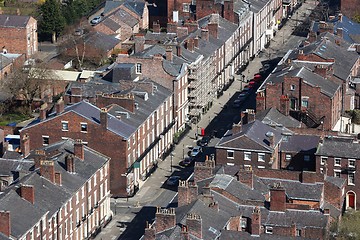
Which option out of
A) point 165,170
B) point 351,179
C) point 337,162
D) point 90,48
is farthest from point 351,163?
point 90,48

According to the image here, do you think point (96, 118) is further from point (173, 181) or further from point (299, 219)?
point (299, 219)

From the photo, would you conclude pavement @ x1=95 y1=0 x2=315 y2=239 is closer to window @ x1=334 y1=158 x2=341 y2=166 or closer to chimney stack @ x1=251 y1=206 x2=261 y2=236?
window @ x1=334 y1=158 x2=341 y2=166

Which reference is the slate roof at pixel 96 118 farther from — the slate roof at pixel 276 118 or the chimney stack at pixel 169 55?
the chimney stack at pixel 169 55

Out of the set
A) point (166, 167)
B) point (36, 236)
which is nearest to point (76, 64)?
point (166, 167)

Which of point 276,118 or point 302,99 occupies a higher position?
point 302,99

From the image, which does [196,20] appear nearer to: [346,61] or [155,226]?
[346,61]

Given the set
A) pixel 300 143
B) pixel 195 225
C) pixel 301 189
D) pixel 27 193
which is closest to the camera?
pixel 195 225

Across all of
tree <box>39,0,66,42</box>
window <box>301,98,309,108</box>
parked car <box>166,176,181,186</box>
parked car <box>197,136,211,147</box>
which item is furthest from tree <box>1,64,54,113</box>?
window <box>301,98,309,108</box>
